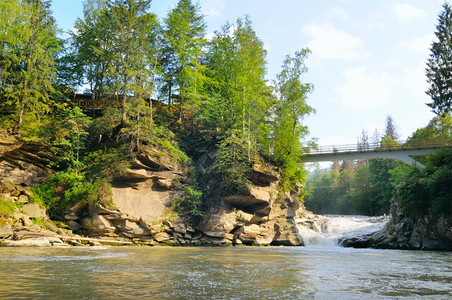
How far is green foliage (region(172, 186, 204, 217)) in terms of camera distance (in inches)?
1072

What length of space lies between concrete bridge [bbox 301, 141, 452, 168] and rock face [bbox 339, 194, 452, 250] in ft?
36.0

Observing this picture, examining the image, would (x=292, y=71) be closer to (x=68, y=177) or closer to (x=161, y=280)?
(x=68, y=177)

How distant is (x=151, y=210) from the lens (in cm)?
2580

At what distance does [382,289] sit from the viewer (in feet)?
22.8

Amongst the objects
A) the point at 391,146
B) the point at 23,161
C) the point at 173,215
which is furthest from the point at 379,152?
the point at 23,161

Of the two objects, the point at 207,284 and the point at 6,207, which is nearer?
the point at 207,284

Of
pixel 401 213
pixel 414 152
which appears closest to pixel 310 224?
pixel 401 213

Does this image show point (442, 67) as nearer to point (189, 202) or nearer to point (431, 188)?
point (431, 188)

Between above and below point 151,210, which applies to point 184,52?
above

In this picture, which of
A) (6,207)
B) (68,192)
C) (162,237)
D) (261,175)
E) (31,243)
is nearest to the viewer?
(31,243)

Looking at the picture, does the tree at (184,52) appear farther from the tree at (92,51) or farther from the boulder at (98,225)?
the boulder at (98,225)

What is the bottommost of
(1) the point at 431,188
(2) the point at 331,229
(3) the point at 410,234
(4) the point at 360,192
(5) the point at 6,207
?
(2) the point at 331,229

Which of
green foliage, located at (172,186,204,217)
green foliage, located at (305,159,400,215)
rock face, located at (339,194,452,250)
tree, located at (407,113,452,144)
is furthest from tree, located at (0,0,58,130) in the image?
tree, located at (407,113,452,144)

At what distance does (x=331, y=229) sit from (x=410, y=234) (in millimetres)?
10935
